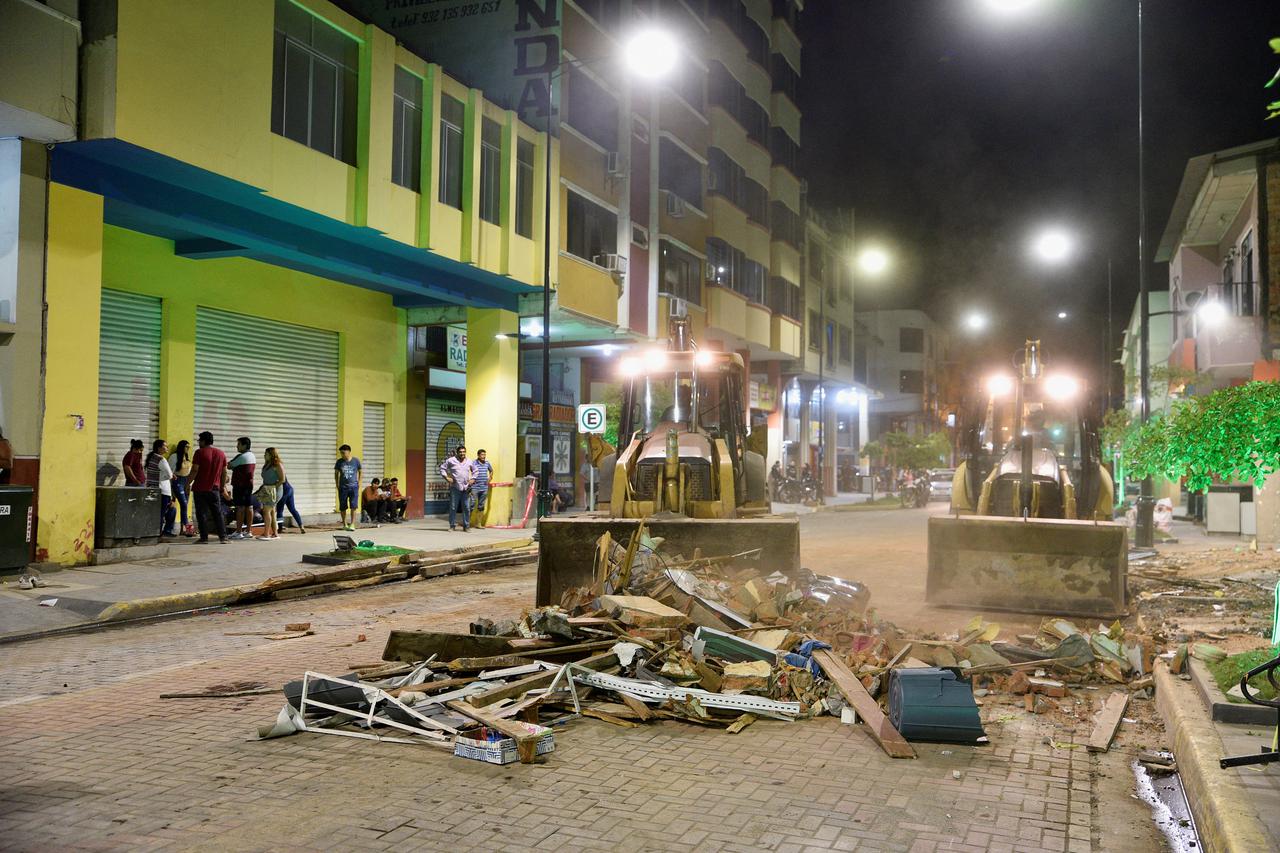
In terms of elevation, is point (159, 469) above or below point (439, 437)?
below

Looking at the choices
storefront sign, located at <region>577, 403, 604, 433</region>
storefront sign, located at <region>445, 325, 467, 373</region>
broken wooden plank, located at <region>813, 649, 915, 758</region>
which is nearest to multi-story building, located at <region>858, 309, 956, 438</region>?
storefront sign, located at <region>445, 325, 467, 373</region>

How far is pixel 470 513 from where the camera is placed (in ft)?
75.3

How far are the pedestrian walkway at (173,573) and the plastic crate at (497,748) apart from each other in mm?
6713

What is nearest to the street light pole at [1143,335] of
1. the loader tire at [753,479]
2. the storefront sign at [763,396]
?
the loader tire at [753,479]

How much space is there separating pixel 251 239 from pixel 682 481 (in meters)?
10.0

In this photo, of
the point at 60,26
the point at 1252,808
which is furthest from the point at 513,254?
the point at 1252,808

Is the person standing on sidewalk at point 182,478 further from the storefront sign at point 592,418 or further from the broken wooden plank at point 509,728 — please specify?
the broken wooden plank at point 509,728

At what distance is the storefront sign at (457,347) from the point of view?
27.3 m

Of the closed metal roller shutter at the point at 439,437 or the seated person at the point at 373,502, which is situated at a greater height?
the closed metal roller shutter at the point at 439,437

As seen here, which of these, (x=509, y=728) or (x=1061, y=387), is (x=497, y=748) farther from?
(x=1061, y=387)

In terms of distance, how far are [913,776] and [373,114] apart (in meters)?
17.4

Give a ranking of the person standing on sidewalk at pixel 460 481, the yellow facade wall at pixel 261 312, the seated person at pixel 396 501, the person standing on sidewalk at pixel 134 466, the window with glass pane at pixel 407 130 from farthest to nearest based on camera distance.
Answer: the seated person at pixel 396 501
the person standing on sidewalk at pixel 460 481
the window with glass pane at pixel 407 130
the yellow facade wall at pixel 261 312
the person standing on sidewalk at pixel 134 466

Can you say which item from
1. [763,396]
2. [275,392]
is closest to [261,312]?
[275,392]

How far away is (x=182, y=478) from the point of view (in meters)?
18.9
